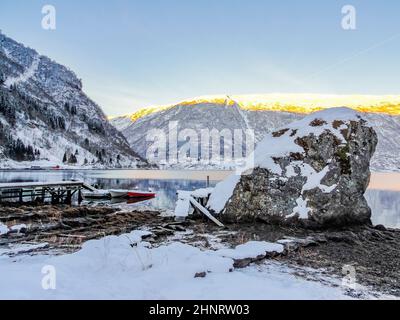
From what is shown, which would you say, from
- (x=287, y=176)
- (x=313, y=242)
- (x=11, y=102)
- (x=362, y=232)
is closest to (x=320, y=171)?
(x=287, y=176)

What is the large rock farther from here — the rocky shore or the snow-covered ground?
the snow-covered ground

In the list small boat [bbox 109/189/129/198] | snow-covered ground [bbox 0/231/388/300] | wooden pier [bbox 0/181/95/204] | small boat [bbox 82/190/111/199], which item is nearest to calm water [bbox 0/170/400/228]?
small boat [bbox 109/189/129/198]

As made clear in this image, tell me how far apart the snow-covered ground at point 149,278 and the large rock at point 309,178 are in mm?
8042

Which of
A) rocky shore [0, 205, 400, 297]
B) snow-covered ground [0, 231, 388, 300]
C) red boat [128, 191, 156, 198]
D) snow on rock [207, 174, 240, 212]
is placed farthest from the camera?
red boat [128, 191, 156, 198]

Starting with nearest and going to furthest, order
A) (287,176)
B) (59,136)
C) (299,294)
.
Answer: (299,294)
(287,176)
(59,136)

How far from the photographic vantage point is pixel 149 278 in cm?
654

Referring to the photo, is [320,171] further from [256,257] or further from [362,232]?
[256,257]

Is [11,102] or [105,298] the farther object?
[11,102]

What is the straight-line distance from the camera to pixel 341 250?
12.1 metres

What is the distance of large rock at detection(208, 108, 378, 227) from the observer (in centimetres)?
1628

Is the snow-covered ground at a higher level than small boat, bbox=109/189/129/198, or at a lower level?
higher

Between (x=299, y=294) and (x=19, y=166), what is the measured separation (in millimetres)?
163891

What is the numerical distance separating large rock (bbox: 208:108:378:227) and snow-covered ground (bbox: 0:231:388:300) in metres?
8.04

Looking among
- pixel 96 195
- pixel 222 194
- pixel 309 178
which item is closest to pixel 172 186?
pixel 96 195
